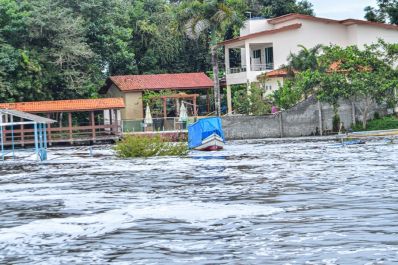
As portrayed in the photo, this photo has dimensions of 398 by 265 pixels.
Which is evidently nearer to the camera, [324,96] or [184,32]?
[324,96]

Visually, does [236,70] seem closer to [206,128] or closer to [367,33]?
[367,33]

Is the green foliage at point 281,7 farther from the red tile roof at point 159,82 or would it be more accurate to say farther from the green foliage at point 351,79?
the green foliage at point 351,79

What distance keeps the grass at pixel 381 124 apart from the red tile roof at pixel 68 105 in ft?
60.1

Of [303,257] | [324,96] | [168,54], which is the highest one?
[168,54]

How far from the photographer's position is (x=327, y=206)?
18.4 m

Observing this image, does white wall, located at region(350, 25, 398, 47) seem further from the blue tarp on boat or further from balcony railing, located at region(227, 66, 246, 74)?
the blue tarp on boat

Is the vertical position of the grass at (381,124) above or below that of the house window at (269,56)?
below

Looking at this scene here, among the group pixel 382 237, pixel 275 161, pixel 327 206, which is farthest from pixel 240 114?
pixel 382 237

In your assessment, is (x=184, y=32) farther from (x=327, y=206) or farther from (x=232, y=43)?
(x=327, y=206)

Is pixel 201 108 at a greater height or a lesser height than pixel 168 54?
lesser

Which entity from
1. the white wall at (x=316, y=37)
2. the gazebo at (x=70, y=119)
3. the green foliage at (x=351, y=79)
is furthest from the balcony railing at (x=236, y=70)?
the green foliage at (x=351, y=79)

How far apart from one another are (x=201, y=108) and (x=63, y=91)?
1233cm

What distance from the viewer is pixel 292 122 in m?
56.2

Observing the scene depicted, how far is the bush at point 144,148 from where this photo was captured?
140ft
